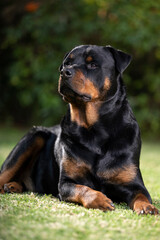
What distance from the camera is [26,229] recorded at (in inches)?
92.5

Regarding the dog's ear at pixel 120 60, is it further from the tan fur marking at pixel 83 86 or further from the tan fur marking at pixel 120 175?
the tan fur marking at pixel 120 175

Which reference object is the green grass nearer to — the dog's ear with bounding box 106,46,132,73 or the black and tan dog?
the black and tan dog

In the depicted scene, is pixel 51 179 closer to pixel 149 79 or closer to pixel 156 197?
pixel 156 197

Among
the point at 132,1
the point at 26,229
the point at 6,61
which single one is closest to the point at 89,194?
Result: the point at 26,229

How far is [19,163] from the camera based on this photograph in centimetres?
425

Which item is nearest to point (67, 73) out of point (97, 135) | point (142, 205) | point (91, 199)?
point (97, 135)

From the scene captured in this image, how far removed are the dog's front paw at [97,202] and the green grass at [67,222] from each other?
0.06 m

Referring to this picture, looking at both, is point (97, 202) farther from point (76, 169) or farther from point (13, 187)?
point (13, 187)

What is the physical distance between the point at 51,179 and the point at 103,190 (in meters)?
0.85

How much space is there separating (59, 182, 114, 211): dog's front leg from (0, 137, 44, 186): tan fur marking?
Answer: 90 cm

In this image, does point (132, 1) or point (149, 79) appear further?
point (149, 79)

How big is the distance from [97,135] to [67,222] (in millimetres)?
1187

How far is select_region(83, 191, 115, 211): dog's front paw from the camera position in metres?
2.97

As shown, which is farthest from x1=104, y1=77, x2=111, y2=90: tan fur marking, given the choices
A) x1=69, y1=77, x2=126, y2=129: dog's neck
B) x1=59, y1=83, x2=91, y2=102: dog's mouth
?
x1=59, y1=83, x2=91, y2=102: dog's mouth
